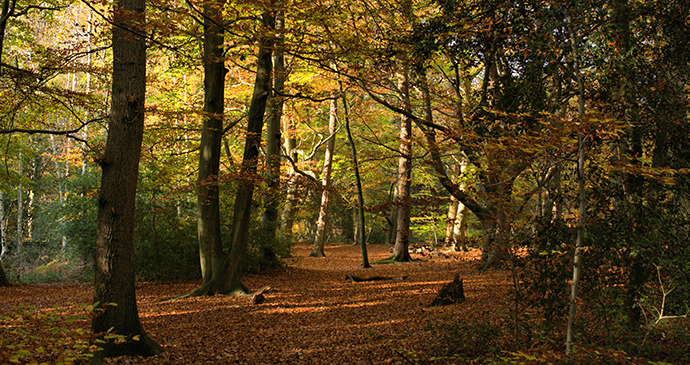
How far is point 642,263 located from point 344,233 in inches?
946

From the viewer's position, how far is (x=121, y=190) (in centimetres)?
438

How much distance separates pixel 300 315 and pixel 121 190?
12.5ft

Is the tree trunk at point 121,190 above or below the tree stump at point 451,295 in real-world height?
above

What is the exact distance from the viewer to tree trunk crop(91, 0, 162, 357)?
434cm

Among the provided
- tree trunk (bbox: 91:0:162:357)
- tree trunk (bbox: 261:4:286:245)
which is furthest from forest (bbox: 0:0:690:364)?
tree trunk (bbox: 261:4:286:245)

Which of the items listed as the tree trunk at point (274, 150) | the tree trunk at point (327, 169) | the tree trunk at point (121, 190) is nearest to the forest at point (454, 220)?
the tree trunk at point (121, 190)

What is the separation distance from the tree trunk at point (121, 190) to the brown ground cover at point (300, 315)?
0.42 meters

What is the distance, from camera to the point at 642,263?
3.83 m

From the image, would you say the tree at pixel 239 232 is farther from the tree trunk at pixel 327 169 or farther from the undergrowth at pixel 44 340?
the tree trunk at pixel 327 169

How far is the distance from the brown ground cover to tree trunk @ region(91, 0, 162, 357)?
42 centimetres

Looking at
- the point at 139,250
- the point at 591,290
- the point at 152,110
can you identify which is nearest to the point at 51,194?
the point at 139,250

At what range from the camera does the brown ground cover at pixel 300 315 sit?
203 inches

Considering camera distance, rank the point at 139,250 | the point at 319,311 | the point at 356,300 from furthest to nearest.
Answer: the point at 139,250, the point at 356,300, the point at 319,311

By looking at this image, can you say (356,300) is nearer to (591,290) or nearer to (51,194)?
(591,290)
